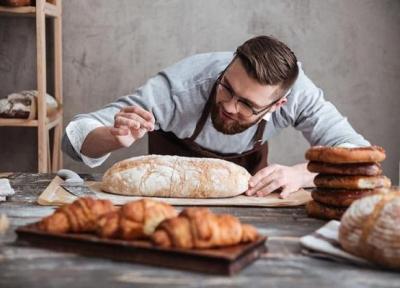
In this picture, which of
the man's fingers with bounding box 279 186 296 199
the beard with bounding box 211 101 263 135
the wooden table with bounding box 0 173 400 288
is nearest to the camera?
the wooden table with bounding box 0 173 400 288

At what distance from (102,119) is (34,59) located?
1398 millimetres

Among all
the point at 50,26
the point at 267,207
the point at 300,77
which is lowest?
the point at 267,207

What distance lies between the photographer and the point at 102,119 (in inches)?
98.4

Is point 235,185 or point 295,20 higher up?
point 295,20

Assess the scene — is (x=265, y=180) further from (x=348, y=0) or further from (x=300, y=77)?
(x=348, y=0)

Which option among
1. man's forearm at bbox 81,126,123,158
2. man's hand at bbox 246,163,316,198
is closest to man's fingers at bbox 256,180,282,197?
man's hand at bbox 246,163,316,198

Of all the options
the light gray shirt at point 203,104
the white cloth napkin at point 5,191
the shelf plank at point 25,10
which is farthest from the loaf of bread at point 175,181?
the shelf plank at point 25,10

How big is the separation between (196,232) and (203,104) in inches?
62.8

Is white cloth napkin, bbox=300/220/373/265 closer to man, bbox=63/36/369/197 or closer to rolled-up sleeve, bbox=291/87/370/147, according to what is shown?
man, bbox=63/36/369/197

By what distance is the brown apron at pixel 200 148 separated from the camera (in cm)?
274

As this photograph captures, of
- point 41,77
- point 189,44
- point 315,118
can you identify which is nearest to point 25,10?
point 41,77

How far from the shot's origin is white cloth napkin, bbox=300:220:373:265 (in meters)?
1.25

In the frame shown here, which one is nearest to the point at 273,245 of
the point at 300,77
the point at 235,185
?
the point at 235,185

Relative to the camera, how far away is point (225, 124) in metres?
2.53
